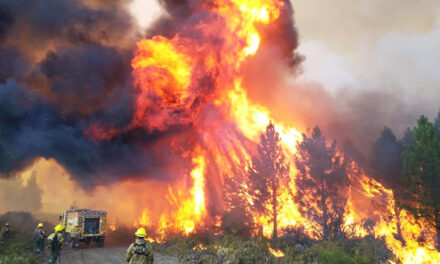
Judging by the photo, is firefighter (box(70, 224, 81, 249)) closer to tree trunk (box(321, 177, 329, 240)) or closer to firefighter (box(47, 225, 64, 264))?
firefighter (box(47, 225, 64, 264))

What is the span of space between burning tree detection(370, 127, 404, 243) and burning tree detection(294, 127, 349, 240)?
19.9ft

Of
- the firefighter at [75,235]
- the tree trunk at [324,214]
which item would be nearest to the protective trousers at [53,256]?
the firefighter at [75,235]

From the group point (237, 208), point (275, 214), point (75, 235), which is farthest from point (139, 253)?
point (275, 214)

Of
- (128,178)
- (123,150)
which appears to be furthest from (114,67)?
(128,178)

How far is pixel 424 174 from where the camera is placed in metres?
24.7

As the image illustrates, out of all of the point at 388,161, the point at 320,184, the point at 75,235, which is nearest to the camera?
the point at 75,235

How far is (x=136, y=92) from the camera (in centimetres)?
3541

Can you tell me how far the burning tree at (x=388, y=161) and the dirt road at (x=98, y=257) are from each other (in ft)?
79.9

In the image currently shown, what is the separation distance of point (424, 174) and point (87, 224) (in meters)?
29.5

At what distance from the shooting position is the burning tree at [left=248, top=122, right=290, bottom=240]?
29.7 meters

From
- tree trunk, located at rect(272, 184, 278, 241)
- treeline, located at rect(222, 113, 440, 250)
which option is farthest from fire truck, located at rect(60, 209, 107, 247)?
tree trunk, located at rect(272, 184, 278, 241)

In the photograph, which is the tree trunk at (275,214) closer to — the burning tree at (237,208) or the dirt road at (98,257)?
the burning tree at (237,208)

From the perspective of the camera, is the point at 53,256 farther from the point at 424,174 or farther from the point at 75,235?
the point at 424,174

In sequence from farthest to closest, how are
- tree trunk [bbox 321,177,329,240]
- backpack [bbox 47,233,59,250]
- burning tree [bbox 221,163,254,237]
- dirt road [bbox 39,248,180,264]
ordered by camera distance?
burning tree [bbox 221,163,254,237] → tree trunk [bbox 321,177,329,240] → dirt road [bbox 39,248,180,264] → backpack [bbox 47,233,59,250]
